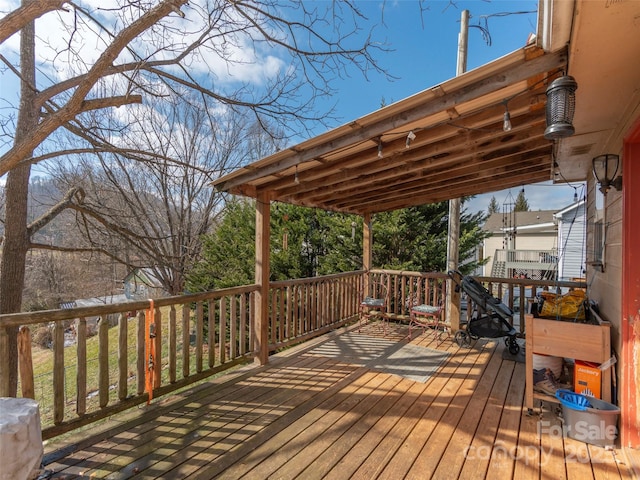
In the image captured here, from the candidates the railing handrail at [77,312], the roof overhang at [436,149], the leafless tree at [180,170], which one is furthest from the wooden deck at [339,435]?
the leafless tree at [180,170]

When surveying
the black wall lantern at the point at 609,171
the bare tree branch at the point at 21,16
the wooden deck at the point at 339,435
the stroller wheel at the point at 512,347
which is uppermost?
the bare tree branch at the point at 21,16

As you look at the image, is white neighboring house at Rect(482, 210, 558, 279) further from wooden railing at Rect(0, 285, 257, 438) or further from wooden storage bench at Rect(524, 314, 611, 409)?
wooden railing at Rect(0, 285, 257, 438)

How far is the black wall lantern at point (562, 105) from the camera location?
1696 millimetres

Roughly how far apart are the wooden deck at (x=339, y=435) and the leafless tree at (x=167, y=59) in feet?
5.36

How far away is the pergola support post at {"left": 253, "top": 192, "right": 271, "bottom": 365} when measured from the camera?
3879 millimetres

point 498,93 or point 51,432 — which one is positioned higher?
point 498,93

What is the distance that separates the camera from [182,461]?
6.87 feet

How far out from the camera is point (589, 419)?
88.5 inches

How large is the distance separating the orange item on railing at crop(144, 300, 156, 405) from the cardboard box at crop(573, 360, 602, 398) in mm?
3438

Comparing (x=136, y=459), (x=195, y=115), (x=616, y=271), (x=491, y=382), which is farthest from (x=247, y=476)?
(x=195, y=115)

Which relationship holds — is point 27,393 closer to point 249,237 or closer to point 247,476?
point 247,476

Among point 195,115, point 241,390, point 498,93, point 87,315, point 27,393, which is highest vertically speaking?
point 195,115

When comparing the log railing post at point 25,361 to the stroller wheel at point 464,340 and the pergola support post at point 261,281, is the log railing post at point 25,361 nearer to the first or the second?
the pergola support post at point 261,281

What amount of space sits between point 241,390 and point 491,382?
2539 millimetres
